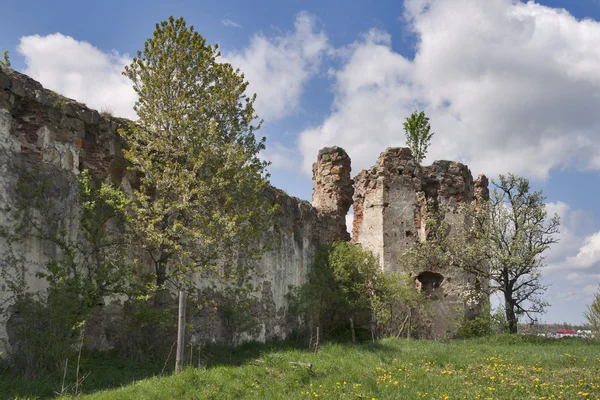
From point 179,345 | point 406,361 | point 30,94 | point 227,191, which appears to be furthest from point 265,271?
point 30,94

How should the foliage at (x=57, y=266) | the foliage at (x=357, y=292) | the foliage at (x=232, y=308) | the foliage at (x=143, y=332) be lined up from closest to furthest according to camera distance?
the foliage at (x=57, y=266) < the foliage at (x=143, y=332) < the foliage at (x=232, y=308) < the foliage at (x=357, y=292)

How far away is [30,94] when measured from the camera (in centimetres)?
984

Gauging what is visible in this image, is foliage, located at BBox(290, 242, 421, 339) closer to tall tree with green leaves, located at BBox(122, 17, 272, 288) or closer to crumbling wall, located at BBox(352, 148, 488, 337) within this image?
crumbling wall, located at BBox(352, 148, 488, 337)

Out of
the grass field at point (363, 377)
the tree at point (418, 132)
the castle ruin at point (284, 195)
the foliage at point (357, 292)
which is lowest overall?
the grass field at point (363, 377)

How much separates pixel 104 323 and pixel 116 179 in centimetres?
299

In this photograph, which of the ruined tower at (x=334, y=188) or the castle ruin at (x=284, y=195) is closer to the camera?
the castle ruin at (x=284, y=195)

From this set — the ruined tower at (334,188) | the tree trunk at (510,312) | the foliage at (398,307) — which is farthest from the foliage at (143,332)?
the tree trunk at (510,312)

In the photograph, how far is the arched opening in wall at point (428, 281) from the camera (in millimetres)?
18922

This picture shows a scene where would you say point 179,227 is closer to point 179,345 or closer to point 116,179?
point 116,179

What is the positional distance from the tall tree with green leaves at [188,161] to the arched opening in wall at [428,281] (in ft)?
28.5

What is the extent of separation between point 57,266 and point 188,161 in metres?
3.41

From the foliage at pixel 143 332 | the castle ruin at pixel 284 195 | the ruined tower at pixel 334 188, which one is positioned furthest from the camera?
the ruined tower at pixel 334 188

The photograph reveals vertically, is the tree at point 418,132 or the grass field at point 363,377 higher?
the tree at point 418,132

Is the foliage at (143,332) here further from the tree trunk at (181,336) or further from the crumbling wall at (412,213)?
the crumbling wall at (412,213)
